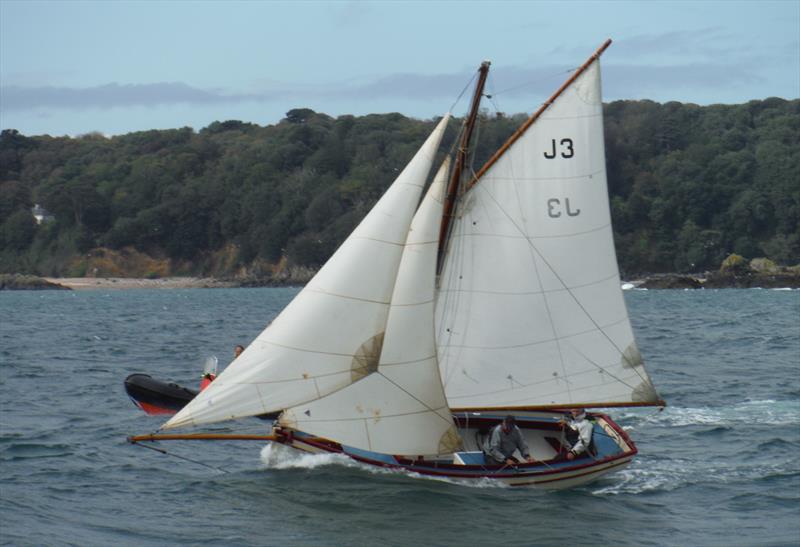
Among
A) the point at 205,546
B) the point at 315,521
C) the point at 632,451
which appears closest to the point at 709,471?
the point at 632,451

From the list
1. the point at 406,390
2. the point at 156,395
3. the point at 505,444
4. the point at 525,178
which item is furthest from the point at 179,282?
the point at 406,390

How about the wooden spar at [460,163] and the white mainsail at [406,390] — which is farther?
the wooden spar at [460,163]

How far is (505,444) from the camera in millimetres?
23266

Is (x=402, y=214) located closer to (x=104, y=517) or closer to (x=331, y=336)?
(x=331, y=336)

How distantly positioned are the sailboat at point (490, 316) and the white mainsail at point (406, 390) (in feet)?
0.08

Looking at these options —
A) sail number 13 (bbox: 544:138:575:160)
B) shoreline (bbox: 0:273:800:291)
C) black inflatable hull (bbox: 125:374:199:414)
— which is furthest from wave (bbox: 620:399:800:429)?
shoreline (bbox: 0:273:800:291)

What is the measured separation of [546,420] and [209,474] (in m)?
7.08

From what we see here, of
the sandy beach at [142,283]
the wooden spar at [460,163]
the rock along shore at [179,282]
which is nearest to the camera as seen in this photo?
Answer: the wooden spar at [460,163]

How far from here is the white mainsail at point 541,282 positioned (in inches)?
940

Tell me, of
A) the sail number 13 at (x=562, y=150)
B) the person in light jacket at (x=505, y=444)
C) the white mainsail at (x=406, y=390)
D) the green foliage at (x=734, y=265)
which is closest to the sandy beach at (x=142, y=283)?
the green foliage at (x=734, y=265)

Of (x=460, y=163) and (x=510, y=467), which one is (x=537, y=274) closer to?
(x=460, y=163)

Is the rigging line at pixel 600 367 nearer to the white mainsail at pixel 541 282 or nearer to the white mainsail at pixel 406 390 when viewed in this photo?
the white mainsail at pixel 541 282

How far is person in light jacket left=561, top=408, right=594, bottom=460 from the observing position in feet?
77.8

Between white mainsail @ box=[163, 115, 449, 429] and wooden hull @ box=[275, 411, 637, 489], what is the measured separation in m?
2.44
